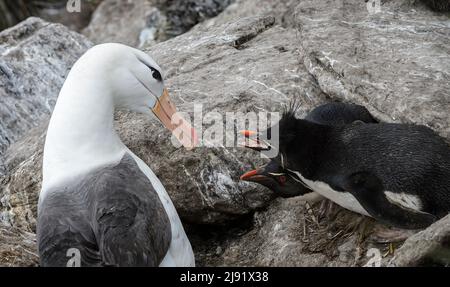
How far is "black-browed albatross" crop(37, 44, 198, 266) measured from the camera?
5707 millimetres

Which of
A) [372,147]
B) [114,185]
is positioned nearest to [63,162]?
[114,185]

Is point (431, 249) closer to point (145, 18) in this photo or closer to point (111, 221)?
point (111, 221)

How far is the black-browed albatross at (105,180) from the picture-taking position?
571 cm

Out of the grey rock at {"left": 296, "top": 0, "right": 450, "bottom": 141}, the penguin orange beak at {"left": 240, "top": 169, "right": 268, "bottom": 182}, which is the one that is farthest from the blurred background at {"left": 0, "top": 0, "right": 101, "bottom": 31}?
the penguin orange beak at {"left": 240, "top": 169, "right": 268, "bottom": 182}

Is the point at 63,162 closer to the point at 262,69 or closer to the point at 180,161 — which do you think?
the point at 180,161

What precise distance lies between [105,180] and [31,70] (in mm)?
3587

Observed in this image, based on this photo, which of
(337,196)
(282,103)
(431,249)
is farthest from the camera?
(282,103)

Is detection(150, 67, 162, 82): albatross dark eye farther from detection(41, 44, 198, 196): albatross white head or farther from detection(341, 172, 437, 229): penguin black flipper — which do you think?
detection(341, 172, 437, 229): penguin black flipper

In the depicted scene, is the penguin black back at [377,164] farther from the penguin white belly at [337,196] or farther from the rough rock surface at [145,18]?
the rough rock surface at [145,18]

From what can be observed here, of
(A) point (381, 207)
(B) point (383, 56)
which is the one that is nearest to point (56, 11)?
(B) point (383, 56)

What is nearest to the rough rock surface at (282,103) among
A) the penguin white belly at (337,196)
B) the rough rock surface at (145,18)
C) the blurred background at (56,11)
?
the penguin white belly at (337,196)

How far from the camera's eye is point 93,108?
21.5ft

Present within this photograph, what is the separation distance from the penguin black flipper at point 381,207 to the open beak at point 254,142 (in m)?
0.77
